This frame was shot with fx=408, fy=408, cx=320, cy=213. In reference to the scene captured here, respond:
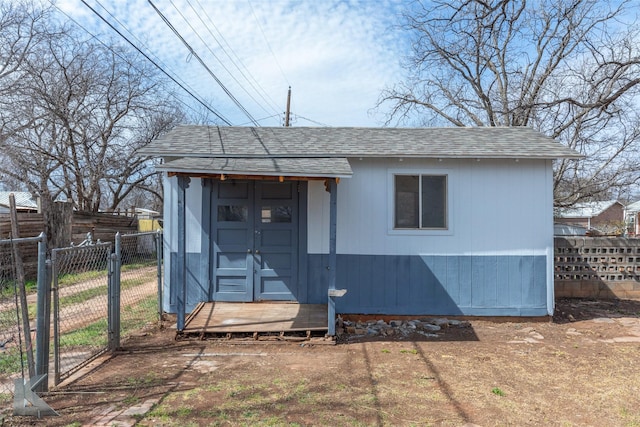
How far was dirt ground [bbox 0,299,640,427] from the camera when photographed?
11.4 feet

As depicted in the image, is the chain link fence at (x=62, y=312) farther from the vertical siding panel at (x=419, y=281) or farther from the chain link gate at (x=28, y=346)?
the vertical siding panel at (x=419, y=281)

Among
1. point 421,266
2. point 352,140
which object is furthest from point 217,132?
point 421,266

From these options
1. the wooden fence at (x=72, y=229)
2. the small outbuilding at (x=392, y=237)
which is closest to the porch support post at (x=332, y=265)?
the small outbuilding at (x=392, y=237)

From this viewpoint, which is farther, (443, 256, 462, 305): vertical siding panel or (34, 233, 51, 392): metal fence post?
(443, 256, 462, 305): vertical siding panel

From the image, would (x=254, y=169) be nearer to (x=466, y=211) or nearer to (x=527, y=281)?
(x=466, y=211)

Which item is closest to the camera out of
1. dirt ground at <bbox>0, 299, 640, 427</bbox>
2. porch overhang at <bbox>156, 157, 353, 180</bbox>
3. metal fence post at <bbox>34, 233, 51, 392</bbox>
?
dirt ground at <bbox>0, 299, 640, 427</bbox>

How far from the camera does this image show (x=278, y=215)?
6.80 m

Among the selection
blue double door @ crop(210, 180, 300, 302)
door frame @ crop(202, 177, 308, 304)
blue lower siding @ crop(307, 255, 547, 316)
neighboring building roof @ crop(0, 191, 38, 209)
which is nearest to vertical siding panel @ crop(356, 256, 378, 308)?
blue lower siding @ crop(307, 255, 547, 316)

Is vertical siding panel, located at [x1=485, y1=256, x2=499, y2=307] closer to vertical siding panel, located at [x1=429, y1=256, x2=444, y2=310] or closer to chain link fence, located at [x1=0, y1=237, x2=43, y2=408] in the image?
vertical siding panel, located at [x1=429, y1=256, x2=444, y2=310]

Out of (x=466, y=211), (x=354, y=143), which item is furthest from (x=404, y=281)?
(x=354, y=143)

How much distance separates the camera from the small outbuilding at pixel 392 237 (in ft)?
21.8

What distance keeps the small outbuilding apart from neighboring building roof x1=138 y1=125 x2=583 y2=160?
67 mm

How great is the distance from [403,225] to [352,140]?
1782mm

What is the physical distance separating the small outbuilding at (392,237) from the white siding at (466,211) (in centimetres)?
2
